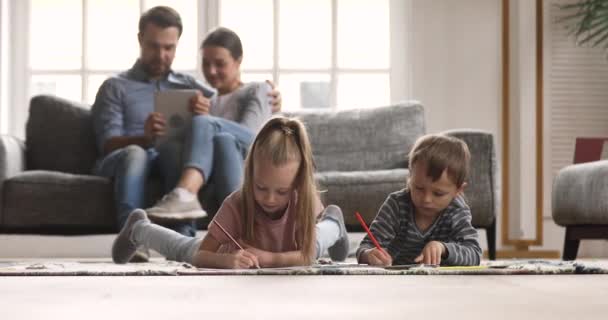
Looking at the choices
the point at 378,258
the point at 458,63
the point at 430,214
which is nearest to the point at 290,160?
the point at 378,258

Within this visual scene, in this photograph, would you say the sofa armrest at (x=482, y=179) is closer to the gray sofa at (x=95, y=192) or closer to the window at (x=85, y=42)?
the gray sofa at (x=95, y=192)

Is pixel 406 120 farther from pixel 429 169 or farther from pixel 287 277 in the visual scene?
pixel 287 277

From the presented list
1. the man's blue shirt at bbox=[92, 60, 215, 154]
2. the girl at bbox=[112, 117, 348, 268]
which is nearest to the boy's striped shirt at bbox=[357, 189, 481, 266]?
the girl at bbox=[112, 117, 348, 268]

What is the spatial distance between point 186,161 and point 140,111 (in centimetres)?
50

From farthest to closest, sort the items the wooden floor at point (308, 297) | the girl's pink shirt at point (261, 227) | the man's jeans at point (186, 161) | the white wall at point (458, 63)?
the white wall at point (458, 63)
the man's jeans at point (186, 161)
the girl's pink shirt at point (261, 227)
the wooden floor at point (308, 297)

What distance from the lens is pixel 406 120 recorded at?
373 cm

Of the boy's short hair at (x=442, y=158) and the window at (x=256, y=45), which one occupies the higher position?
the window at (x=256, y=45)

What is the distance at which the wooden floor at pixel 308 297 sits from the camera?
932mm

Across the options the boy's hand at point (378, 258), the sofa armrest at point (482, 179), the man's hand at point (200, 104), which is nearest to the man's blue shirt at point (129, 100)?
the man's hand at point (200, 104)

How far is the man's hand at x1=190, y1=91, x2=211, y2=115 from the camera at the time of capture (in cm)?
300

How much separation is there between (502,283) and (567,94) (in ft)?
10.3

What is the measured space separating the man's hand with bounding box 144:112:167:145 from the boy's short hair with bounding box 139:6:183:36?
34 centimetres

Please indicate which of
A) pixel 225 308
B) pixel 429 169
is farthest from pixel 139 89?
pixel 225 308

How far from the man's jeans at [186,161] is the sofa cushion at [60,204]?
68 mm
